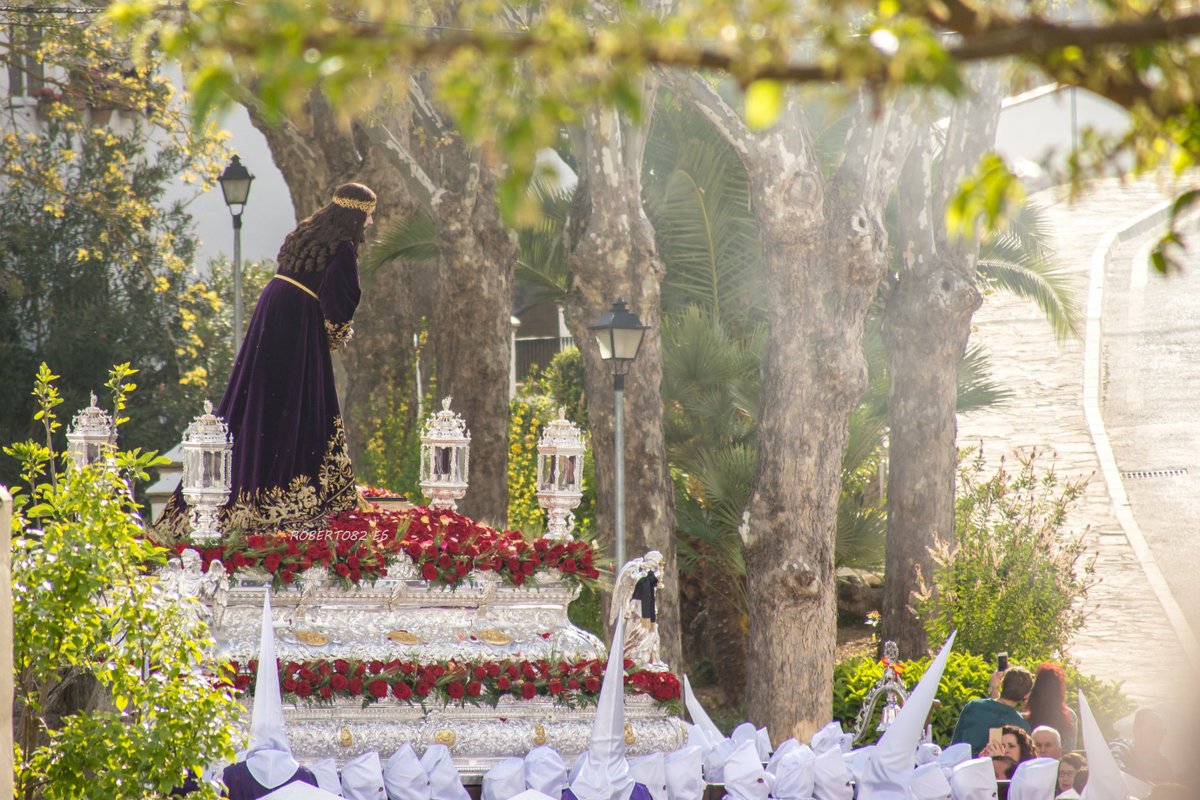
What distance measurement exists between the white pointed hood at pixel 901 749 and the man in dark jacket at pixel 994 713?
0.72 metres

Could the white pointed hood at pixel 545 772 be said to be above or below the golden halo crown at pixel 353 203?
below

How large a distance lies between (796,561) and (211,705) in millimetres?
7214

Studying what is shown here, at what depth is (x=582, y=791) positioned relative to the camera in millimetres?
8008

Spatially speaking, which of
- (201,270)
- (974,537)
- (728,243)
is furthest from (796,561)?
(201,270)

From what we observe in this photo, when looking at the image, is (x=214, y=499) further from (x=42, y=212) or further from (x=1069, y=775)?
(x=42, y=212)

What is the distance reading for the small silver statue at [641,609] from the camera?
912 cm

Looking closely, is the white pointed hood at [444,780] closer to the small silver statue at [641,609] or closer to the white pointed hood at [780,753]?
the small silver statue at [641,609]

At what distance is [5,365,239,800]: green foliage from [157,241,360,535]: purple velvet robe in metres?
3.56

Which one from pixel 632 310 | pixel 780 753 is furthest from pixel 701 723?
pixel 632 310

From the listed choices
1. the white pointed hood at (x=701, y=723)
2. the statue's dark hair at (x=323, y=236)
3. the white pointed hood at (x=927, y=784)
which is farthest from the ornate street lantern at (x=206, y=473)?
the white pointed hood at (x=927, y=784)

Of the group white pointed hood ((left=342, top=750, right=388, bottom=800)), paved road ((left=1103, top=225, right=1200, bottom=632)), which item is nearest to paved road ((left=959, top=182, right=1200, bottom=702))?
paved road ((left=1103, top=225, right=1200, bottom=632))

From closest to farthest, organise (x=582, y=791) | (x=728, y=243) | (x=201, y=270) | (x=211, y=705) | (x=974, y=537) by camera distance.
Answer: (x=211, y=705) < (x=582, y=791) < (x=974, y=537) < (x=728, y=243) < (x=201, y=270)

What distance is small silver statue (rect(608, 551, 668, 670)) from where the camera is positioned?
9125 millimetres

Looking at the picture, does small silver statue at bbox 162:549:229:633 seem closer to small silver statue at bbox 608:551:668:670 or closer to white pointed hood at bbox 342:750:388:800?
white pointed hood at bbox 342:750:388:800
